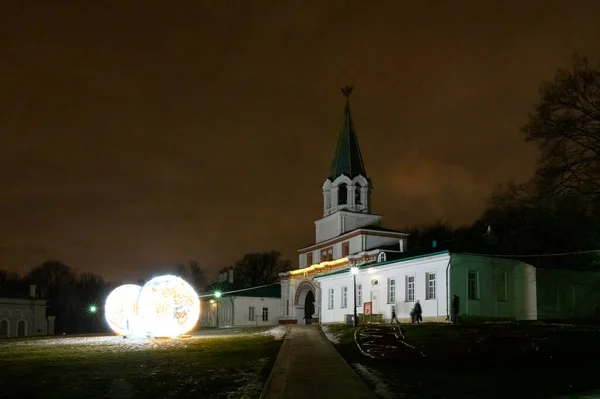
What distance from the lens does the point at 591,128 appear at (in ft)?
101

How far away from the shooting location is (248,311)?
7312 cm

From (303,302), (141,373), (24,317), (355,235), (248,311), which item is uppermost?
(355,235)

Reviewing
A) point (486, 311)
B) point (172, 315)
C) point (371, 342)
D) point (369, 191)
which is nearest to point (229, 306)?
point (369, 191)

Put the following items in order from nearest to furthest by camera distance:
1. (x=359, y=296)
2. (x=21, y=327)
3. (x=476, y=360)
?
(x=476, y=360) < (x=359, y=296) < (x=21, y=327)

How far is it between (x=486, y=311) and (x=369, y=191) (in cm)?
2820

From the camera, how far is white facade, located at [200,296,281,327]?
238 ft

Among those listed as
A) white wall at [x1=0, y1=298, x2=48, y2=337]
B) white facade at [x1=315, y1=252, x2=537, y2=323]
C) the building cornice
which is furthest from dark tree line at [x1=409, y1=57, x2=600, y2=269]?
white wall at [x1=0, y1=298, x2=48, y2=337]

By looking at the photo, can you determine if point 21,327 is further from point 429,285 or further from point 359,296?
point 429,285

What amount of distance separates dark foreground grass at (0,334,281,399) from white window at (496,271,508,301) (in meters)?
19.3

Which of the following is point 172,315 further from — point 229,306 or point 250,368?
point 229,306

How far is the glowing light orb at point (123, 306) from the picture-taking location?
3244cm

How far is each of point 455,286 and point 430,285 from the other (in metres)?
2.06

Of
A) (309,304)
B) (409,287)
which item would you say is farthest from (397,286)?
(309,304)

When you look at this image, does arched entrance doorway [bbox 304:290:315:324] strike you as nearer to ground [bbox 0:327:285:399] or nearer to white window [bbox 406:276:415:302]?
white window [bbox 406:276:415:302]
